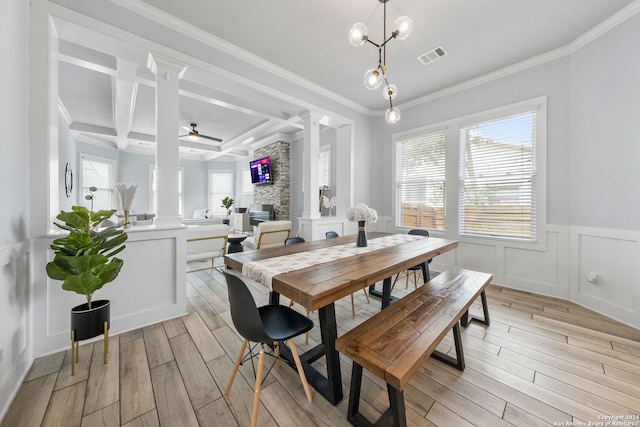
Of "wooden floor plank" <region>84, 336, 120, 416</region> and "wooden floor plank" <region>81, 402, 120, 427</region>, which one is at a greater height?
"wooden floor plank" <region>84, 336, 120, 416</region>

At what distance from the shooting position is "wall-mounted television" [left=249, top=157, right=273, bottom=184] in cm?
655

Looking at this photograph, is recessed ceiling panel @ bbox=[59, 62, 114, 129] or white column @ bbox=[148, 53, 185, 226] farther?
recessed ceiling panel @ bbox=[59, 62, 114, 129]

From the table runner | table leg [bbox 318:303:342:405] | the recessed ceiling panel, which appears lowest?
table leg [bbox 318:303:342:405]

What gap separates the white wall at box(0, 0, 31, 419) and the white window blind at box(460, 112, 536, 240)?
478 cm

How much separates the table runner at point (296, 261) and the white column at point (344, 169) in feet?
6.69

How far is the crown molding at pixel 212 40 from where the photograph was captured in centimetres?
217

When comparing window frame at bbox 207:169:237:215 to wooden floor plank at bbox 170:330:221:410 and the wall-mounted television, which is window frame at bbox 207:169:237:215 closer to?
the wall-mounted television

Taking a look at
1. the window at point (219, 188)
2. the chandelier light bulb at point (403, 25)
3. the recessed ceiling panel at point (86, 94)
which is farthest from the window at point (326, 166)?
the window at point (219, 188)

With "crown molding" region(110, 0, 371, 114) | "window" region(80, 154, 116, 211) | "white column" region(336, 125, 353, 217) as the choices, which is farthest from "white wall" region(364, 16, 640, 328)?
"window" region(80, 154, 116, 211)

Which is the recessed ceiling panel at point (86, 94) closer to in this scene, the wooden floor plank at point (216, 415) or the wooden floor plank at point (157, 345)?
the wooden floor plank at point (157, 345)

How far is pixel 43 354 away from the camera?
1.81 meters

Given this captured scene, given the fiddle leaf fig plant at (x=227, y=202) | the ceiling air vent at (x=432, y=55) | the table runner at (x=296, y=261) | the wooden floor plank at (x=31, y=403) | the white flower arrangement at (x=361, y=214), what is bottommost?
the wooden floor plank at (x=31, y=403)

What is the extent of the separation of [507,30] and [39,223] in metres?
4.80

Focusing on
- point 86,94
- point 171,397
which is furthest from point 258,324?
point 86,94
